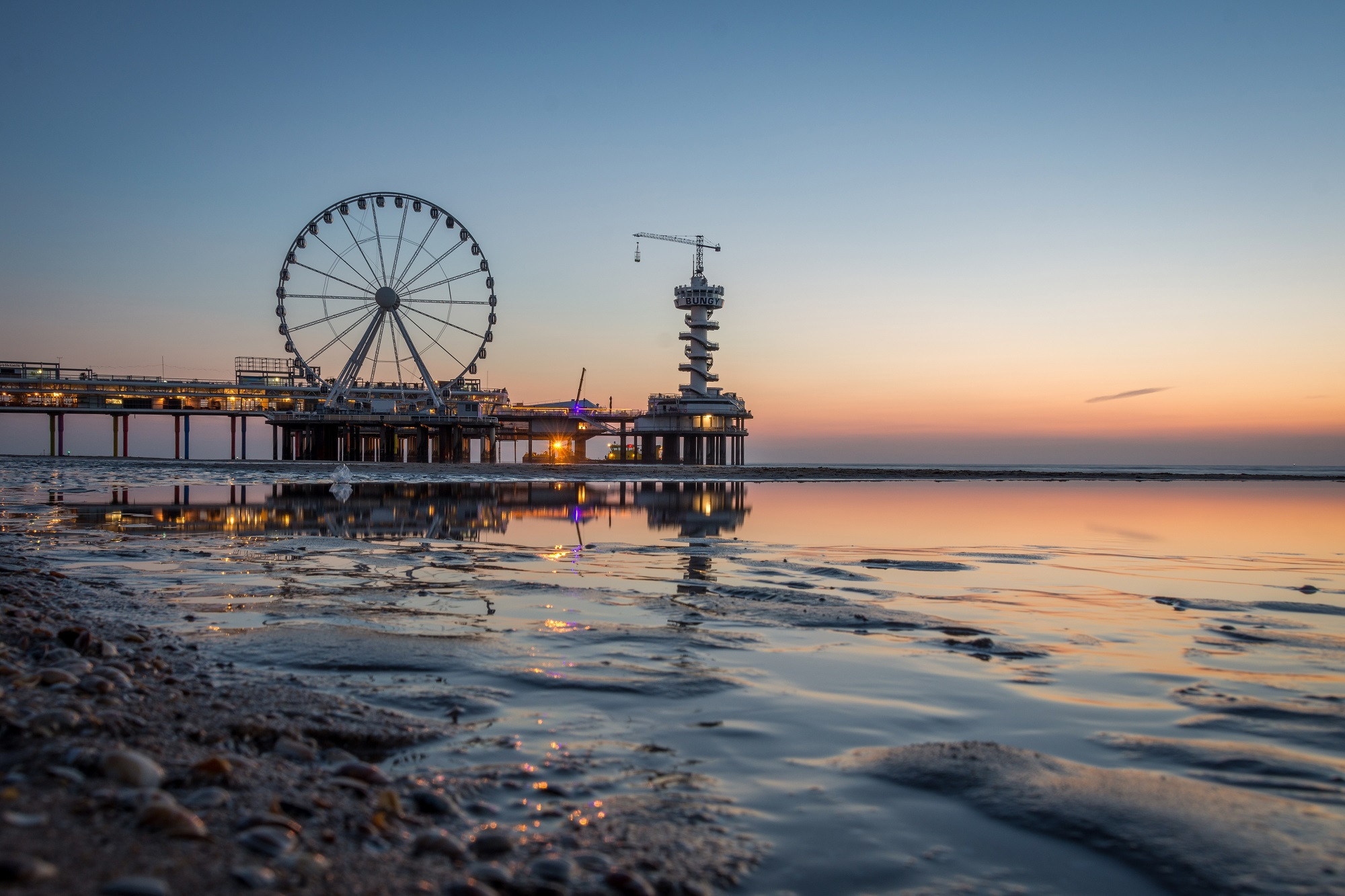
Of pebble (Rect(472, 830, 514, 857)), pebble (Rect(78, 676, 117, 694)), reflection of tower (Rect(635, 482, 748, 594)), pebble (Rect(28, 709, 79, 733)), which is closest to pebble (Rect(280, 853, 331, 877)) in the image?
pebble (Rect(472, 830, 514, 857))

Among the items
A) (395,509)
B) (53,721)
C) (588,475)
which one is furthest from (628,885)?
(588,475)

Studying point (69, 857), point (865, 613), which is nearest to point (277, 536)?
point (865, 613)

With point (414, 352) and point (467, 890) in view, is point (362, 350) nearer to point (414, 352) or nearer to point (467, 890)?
point (414, 352)

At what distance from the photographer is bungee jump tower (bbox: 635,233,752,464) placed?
9156 centimetres

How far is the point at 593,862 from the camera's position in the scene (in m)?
2.78

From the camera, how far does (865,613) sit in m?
7.76

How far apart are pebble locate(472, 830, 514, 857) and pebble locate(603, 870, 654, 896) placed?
378 millimetres

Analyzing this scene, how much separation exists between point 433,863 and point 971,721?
9.60 feet

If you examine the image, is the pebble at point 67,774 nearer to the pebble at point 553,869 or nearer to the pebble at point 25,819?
the pebble at point 25,819

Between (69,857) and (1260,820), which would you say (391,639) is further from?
(1260,820)

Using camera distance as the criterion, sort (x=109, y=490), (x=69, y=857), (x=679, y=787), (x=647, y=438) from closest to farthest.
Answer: (x=69, y=857)
(x=679, y=787)
(x=109, y=490)
(x=647, y=438)

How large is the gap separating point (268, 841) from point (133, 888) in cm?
47

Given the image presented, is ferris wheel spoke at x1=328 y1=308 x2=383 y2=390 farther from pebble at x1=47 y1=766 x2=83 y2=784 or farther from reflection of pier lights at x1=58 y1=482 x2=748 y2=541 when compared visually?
pebble at x1=47 y1=766 x2=83 y2=784

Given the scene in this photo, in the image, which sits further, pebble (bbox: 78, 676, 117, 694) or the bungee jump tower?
the bungee jump tower
